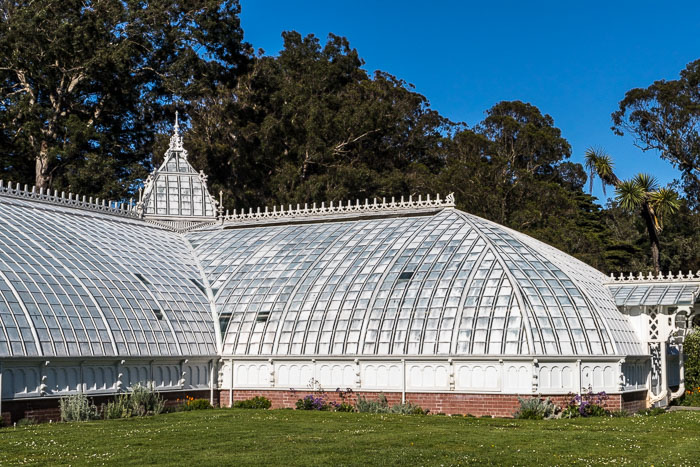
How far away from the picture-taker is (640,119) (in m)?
73.5

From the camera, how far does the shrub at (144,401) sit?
3219 centimetres

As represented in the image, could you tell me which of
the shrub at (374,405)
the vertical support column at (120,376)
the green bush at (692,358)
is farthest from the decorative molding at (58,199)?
the green bush at (692,358)

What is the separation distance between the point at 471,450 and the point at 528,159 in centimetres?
6078

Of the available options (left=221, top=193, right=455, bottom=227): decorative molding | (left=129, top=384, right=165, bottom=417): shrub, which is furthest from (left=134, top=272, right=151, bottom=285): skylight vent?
(left=221, top=193, right=455, bottom=227): decorative molding

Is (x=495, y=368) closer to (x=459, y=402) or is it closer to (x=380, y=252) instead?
(x=459, y=402)

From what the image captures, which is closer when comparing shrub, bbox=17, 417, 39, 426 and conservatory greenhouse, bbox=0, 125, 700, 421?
shrub, bbox=17, 417, 39, 426

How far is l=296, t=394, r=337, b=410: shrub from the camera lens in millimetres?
34500

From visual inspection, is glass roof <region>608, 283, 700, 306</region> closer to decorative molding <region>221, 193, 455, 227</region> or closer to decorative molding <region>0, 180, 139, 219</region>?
decorative molding <region>221, 193, 455, 227</region>

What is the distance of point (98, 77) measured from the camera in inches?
2628

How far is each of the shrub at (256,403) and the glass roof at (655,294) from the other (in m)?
14.3

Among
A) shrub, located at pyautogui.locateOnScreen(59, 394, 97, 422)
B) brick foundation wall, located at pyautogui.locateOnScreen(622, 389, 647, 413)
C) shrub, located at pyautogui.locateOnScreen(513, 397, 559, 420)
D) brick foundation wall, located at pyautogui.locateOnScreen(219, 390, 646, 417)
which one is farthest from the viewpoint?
brick foundation wall, located at pyautogui.locateOnScreen(622, 389, 647, 413)

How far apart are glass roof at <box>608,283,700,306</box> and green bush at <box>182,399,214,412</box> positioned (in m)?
16.5

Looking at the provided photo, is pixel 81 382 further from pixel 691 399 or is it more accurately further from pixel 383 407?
pixel 691 399

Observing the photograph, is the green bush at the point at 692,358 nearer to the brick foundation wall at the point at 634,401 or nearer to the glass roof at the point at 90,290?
the brick foundation wall at the point at 634,401
